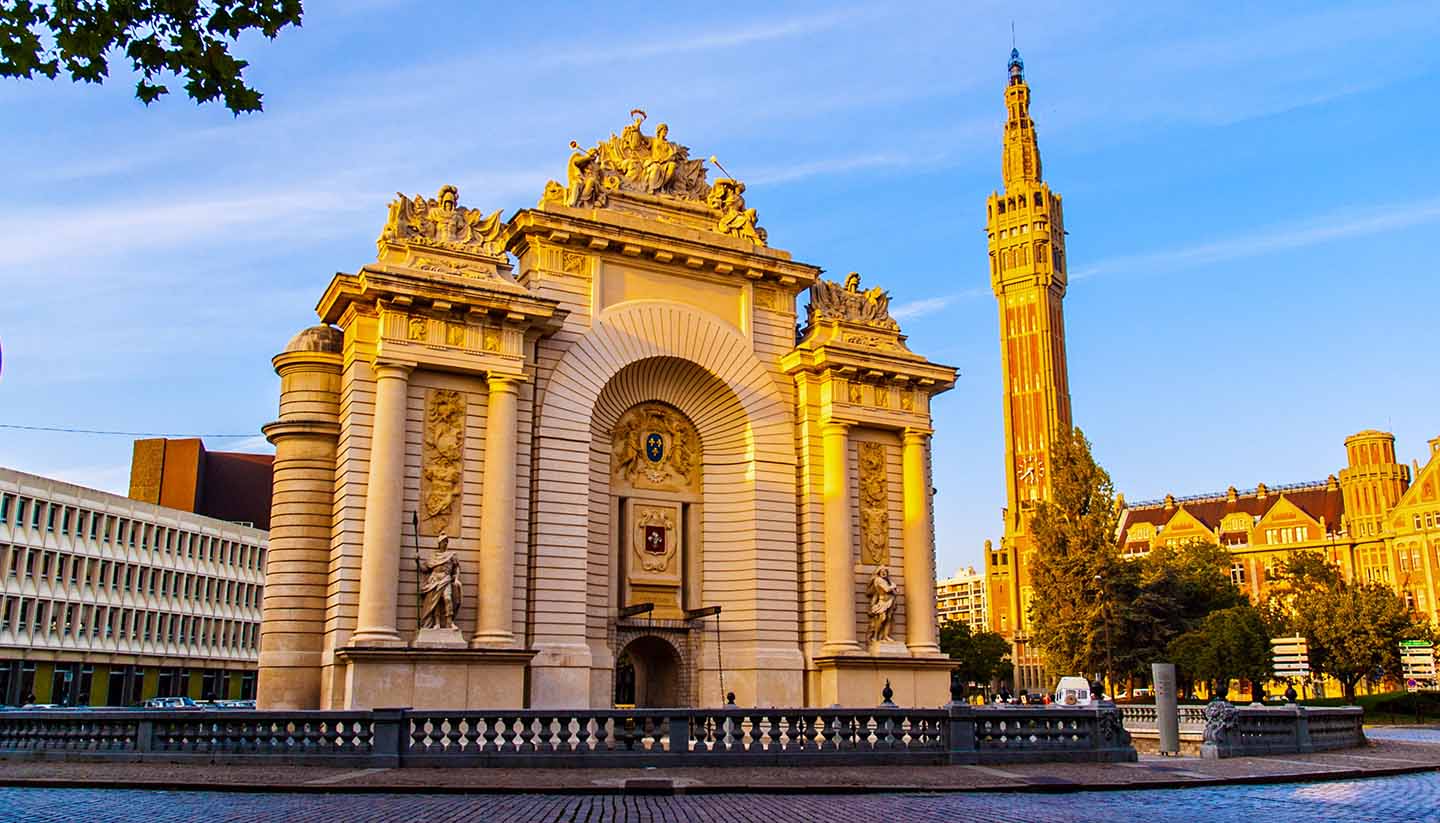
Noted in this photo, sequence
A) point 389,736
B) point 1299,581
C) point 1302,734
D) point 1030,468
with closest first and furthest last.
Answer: point 389,736 < point 1302,734 < point 1299,581 < point 1030,468

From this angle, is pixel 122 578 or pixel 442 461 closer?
pixel 442 461

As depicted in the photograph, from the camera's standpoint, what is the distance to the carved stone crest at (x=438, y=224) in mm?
33406

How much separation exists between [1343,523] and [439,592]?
10900 cm

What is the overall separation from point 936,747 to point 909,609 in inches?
633

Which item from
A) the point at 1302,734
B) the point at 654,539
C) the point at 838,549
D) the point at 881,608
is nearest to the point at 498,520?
the point at 654,539

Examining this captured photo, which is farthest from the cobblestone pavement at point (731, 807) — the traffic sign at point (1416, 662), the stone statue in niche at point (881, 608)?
the traffic sign at point (1416, 662)

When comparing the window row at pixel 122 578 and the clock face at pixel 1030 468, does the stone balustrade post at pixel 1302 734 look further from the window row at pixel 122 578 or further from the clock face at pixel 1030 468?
the clock face at pixel 1030 468

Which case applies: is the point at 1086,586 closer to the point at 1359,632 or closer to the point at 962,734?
the point at 1359,632

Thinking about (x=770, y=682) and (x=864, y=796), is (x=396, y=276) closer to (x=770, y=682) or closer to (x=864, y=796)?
(x=770, y=682)

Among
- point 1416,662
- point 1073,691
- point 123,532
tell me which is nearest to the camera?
point 1073,691

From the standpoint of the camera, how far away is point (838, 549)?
36719 mm

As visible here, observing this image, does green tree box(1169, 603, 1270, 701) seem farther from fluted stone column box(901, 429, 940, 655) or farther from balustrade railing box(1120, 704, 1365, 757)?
balustrade railing box(1120, 704, 1365, 757)

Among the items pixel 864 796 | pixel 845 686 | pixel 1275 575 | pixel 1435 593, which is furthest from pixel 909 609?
pixel 1435 593

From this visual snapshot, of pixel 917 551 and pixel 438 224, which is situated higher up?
pixel 438 224
